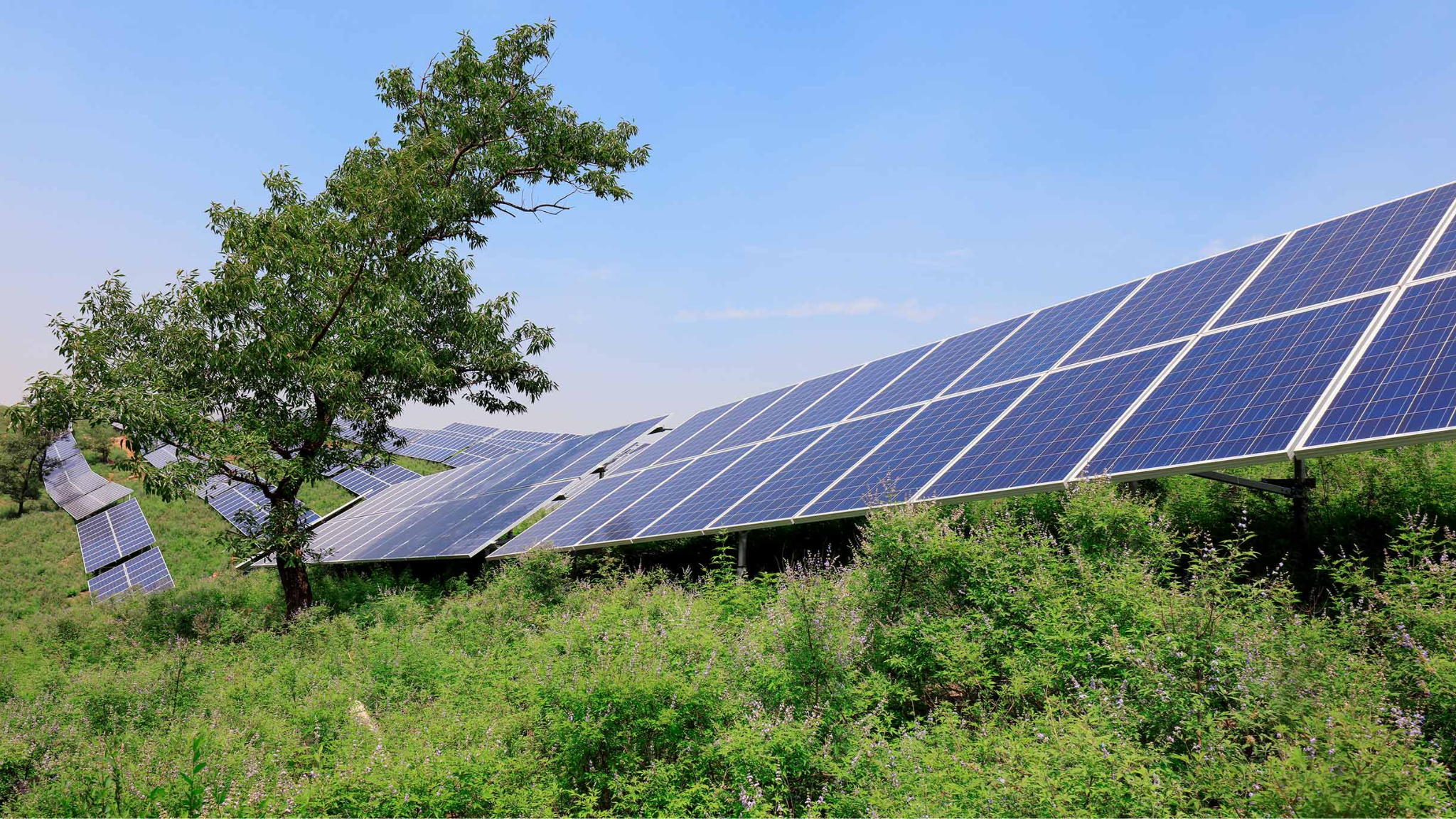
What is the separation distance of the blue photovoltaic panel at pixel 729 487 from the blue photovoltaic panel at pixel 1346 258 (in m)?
8.47

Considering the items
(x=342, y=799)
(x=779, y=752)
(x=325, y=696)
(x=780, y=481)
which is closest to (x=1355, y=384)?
(x=779, y=752)

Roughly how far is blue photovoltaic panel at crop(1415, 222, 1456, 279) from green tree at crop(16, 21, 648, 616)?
2095 cm

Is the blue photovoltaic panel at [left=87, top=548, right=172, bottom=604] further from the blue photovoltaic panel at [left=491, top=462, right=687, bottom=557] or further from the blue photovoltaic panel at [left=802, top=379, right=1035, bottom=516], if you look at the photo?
the blue photovoltaic panel at [left=802, top=379, right=1035, bottom=516]

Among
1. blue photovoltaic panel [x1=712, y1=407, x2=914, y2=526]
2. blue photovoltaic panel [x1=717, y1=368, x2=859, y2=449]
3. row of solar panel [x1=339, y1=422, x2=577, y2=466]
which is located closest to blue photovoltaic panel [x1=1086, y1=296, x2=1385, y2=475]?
blue photovoltaic panel [x1=712, y1=407, x2=914, y2=526]

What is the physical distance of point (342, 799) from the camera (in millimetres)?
6371

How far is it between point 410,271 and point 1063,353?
58.3ft

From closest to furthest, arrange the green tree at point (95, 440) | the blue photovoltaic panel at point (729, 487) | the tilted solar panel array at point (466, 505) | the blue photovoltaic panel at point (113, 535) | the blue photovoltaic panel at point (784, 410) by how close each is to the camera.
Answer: the blue photovoltaic panel at point (729, 487)
the blue photovoltaic panel at point (784, 410)
the tilted solar panel array at point (466, 505)
the blue photovoltaic panel at point (113, 535)
the green tree at point (95, 440)

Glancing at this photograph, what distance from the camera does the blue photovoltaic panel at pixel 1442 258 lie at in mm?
9464

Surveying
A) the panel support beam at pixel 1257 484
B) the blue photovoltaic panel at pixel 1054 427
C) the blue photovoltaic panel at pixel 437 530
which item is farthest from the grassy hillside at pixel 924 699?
the blue photovoltaic panel at pixel 437 530

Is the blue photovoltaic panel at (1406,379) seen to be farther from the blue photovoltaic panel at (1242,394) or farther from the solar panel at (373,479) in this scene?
the solar panel at (373,479)

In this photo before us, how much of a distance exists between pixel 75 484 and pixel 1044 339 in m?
56.9

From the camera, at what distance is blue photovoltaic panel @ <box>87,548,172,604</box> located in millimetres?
28047

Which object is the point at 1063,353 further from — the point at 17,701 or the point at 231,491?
the point at 231,491

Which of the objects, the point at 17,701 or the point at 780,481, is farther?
the point at 780,481
